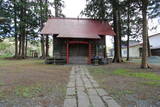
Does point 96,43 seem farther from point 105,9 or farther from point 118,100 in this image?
point 118,100

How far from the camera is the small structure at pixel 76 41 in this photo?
17.1 metres

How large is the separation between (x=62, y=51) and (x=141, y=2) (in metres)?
9.21

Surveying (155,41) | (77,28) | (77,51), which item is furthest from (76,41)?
(155,41)

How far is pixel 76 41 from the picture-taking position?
1730 cm

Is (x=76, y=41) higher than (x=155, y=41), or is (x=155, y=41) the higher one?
(x=155, y=41)

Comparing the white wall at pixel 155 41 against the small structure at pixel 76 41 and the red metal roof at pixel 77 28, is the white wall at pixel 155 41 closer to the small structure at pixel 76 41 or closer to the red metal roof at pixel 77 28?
the red metal roof at pixel 77 28

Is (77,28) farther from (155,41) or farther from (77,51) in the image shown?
(155,41)

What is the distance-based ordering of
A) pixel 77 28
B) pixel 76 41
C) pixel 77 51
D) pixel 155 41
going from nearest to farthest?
pixel 76 41 < pixel 77 51 < pixel 77 28 < pixel 155 41

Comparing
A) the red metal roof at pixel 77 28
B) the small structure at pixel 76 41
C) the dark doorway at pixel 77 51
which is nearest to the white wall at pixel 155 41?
the red metal roof at pixel 77 28

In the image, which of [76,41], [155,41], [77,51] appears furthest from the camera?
[155,41]

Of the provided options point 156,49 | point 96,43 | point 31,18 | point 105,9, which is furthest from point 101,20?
point 156,49

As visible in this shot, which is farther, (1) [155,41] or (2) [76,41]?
(1) [155,41]

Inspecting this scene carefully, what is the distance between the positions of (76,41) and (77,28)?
2.14 meters

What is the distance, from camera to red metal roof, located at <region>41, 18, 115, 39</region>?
16.8 meters
